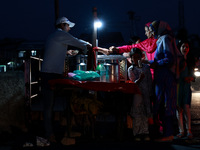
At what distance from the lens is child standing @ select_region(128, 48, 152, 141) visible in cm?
420

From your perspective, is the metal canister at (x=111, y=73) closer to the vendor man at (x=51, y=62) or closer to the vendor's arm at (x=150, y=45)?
the vendor man at (x=51, y=62)

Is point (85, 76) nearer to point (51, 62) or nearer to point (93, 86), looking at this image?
point (93, 86)

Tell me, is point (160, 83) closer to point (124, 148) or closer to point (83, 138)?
point (124, 148)

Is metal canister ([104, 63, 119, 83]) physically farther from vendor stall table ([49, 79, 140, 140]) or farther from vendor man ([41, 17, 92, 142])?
vendor man ([41, 17, 92, 142])

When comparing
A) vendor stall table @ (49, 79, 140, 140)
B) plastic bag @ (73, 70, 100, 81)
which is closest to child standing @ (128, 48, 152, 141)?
vendor stall table @ (49, 79, 140, 140)

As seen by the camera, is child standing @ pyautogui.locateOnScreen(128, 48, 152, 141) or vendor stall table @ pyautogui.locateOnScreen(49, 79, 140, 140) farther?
child standing @ pyautogui.locateOnScreen(128, 48, 152, 141)

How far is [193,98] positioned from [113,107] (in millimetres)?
2954

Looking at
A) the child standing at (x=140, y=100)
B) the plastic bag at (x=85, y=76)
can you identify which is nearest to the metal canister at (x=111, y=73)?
the plastic bag at (x=85, y=76)

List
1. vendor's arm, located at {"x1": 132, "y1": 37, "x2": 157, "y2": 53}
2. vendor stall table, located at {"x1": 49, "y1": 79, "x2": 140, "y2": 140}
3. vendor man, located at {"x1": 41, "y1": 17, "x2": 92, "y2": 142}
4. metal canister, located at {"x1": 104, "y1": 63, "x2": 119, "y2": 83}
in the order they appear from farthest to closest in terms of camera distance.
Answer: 1. vendor's arm, located at {"x1": 132, "y1": 37, "x2": 157, "y2": 53}
2. metal canister, located at {"x1": 104, "y1": 63, "x2": 119, "y2": 83}
3. vendor man, located at {"x1": 41, "y1": 17, "x2": 92, "y2": 142}
4. vendor stall table, located at {"x1": 49, "y1": 79, "x2": 140, "y2": 140}

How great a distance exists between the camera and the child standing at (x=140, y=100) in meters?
4.20

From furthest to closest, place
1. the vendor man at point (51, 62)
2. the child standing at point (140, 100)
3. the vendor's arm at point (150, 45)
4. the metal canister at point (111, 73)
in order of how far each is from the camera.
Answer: the vendor's arm at point (150, 45) < the metal canister at point (111, 73) < the child standing at point (140, 100) < the vendor man at point (51, 62)

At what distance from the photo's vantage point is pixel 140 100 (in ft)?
13.6

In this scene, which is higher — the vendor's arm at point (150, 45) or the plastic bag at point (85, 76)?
the vendor's arm at point (150, 45)

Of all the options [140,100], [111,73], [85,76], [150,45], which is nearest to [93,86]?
[85,76]
